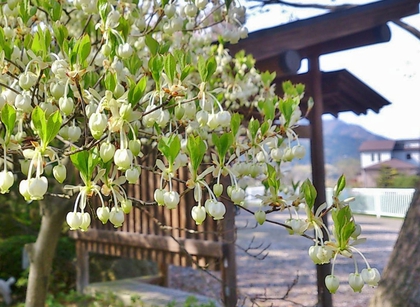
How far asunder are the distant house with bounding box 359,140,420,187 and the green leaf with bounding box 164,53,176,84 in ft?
15.1

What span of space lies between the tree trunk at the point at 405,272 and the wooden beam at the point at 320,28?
135 cm

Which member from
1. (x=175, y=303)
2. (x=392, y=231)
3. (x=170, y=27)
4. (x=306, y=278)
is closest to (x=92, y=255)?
(x=175, y=303)

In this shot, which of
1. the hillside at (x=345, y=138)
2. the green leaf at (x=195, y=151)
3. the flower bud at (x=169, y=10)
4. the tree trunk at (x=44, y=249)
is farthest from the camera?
the hillside at (x=345, y=138)

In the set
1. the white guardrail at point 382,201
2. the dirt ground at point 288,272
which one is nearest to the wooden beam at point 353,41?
the dirt ground at point 288,272

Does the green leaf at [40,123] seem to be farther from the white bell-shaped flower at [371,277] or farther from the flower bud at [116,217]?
the white bell-shaped flower at [371,277]

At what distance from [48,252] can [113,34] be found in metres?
1.85

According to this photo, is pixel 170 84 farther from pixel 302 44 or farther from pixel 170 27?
pixel 302 44

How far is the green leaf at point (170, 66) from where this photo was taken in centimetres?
81

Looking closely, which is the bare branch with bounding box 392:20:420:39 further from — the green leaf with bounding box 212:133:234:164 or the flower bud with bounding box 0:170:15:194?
the flower bud with bounding box 0:170:15:194

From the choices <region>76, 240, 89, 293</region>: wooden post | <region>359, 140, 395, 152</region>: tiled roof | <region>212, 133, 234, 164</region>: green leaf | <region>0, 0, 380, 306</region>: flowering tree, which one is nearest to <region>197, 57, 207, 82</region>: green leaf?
<region>0, 0, 380, 306</region>: flowering tree

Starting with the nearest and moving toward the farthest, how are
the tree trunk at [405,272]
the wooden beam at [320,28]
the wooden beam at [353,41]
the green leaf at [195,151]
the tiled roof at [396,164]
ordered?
1. the green leaf at [195,151]
2. the tree trunk at [405,272]
3. the wooden beam at [320,28]
4. the wooden beam at [353,41]
5. the tiled roof at [396,164]

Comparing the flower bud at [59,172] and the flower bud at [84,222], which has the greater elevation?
the flower bud at [59,172]

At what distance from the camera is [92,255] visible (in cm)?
514

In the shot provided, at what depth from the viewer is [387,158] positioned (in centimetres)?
614
